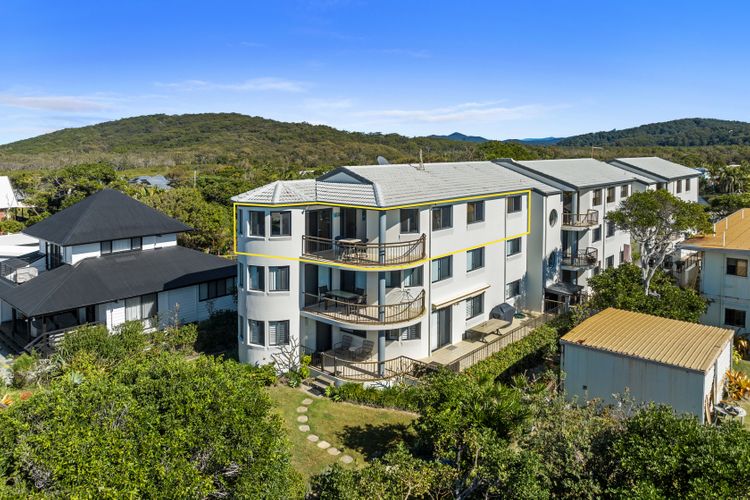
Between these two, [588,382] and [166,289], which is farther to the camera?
[166,289]

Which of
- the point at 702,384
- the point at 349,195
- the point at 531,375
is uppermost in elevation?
the point at 349,195

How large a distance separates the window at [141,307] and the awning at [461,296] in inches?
650

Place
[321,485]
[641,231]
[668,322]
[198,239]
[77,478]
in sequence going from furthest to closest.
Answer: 1. [198,239]
2. [641,231]
3. [668,322]
4. [321,485]
5. [77,478]

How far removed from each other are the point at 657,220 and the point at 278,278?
2102 cm

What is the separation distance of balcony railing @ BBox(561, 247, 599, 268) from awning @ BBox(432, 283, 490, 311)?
8250mm

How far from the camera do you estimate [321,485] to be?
12992mm

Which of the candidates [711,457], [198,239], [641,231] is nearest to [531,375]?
[641,231]

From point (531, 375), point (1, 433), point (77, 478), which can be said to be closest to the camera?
point (77, 478)

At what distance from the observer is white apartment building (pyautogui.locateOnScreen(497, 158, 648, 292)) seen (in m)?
35.4

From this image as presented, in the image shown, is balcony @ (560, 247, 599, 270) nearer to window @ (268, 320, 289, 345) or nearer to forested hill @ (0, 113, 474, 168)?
window @ (268, 320, 289, 345)

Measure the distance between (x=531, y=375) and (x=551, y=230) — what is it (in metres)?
12.2

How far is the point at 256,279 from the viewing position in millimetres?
25750

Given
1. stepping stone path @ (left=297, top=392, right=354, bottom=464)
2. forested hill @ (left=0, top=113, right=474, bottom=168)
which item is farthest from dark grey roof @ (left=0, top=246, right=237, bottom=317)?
forested hill @ (left=0, top=113, right=474, bottom=168)

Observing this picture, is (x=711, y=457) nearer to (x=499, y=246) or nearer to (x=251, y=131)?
(x=499, y=246)
